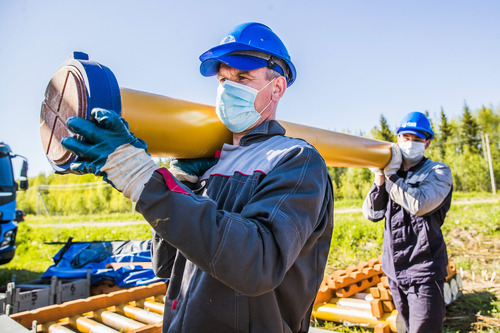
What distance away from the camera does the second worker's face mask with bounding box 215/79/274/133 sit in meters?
1.41

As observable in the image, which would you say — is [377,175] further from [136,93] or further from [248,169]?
[136,93]

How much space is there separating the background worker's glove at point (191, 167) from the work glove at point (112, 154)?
574mm

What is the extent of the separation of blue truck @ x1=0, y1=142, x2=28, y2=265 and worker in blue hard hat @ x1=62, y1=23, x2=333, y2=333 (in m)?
7.50

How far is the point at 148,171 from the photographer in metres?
0.96

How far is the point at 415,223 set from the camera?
3051 mm

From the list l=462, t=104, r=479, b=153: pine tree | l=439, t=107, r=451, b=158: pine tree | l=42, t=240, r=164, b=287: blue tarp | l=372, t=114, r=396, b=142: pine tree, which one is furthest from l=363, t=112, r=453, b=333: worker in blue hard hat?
l=439, t=107, r=451, b=158: pine tree

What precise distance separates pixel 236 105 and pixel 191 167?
37cm

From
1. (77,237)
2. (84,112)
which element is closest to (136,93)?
(84,112)

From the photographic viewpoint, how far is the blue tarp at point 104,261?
5176mm

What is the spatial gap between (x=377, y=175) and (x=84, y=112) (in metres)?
2.89

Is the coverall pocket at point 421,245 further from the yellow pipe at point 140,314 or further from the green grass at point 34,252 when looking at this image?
the green grass at point 34,252

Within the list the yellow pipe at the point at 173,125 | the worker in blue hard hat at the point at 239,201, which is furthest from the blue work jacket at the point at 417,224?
the worker in blue hard hat at the point at 239,201

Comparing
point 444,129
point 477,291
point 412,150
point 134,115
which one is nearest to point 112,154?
point 134,115

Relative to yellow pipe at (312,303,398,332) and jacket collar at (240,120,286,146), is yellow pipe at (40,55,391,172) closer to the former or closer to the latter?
jacket collar at (240,120,286,146)
